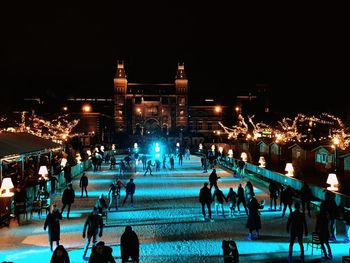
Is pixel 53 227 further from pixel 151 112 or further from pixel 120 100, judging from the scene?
pixel 120 100

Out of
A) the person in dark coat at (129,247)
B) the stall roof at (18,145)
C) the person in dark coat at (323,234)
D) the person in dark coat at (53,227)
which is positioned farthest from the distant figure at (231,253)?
the stall roof at (18,145)

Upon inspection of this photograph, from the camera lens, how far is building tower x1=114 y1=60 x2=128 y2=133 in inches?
3740

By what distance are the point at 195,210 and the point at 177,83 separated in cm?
8662

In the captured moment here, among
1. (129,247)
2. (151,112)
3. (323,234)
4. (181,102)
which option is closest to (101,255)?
(129,247)

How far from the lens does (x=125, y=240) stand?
322 inches

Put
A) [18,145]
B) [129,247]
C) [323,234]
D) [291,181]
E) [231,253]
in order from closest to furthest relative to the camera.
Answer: [231,253] → [129,247] → [323,234] → [291,181] → [18,145]

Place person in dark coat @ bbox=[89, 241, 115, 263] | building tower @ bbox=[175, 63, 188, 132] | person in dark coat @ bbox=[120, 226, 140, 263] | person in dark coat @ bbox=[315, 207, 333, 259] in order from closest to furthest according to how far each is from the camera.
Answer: person in dark coat @ bbox=[89, 241, 115, 263]
person in dark coat @ bbox=[120, 226, 140, 263]
person in dark coat @ bbox=[315, 207, 333, 259]
building tower @ bbox=[175, 63, 188, 132]

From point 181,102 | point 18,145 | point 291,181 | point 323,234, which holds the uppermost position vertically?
point 181,102

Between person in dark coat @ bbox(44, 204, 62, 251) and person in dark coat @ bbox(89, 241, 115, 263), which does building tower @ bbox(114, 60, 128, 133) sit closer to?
person in dark coat @ bbox(44, 204, 62, 251)

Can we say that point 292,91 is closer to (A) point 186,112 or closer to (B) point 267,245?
(A) point 186,112

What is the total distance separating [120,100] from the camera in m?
98.4

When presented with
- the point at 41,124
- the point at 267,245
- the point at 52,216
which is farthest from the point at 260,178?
the point at 41,124

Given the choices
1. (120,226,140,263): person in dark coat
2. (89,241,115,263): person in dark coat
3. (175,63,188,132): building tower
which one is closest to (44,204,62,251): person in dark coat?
A: (120,226,140,263): person in dark coat

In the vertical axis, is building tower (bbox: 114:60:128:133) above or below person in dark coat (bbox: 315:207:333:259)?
above
